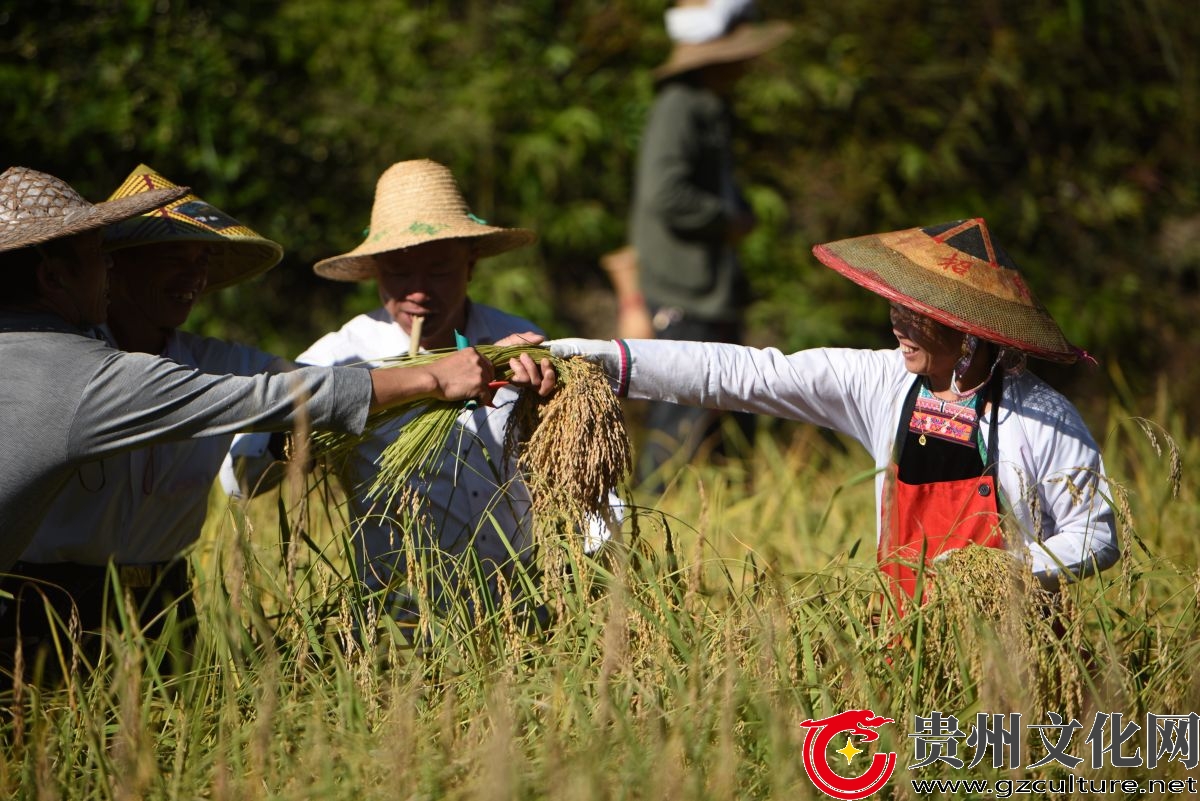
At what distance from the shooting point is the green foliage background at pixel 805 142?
6.03 m

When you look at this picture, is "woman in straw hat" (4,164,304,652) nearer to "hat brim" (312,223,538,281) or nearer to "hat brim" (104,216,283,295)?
"hat brim" (104,216,283,295)

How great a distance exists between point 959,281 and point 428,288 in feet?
4.04

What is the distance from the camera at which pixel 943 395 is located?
2.79m

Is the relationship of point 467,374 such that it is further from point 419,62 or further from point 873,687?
point 419,62

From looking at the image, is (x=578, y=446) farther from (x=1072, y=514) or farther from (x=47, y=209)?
(x=47, y=209)

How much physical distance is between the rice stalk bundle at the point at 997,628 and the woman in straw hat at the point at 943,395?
83 millimetres

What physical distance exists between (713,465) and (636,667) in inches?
116

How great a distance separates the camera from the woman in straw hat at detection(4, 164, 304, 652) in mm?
2723

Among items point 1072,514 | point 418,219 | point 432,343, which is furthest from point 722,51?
point 1072,514

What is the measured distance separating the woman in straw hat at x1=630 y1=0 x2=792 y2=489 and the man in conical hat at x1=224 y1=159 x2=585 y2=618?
1.75 meters

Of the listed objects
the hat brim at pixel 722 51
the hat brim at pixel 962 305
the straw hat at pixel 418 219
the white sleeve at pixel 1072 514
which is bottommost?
the white sleeve at pixel 1072 514

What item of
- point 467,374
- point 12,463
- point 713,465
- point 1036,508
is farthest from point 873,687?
point 713,465

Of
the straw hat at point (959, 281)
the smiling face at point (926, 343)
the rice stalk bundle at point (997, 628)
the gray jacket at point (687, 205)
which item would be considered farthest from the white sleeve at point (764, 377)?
the gray jacket at point (687, 205)

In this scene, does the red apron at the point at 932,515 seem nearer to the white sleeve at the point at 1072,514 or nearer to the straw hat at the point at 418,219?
the white sleeve at the point at 1072,514
